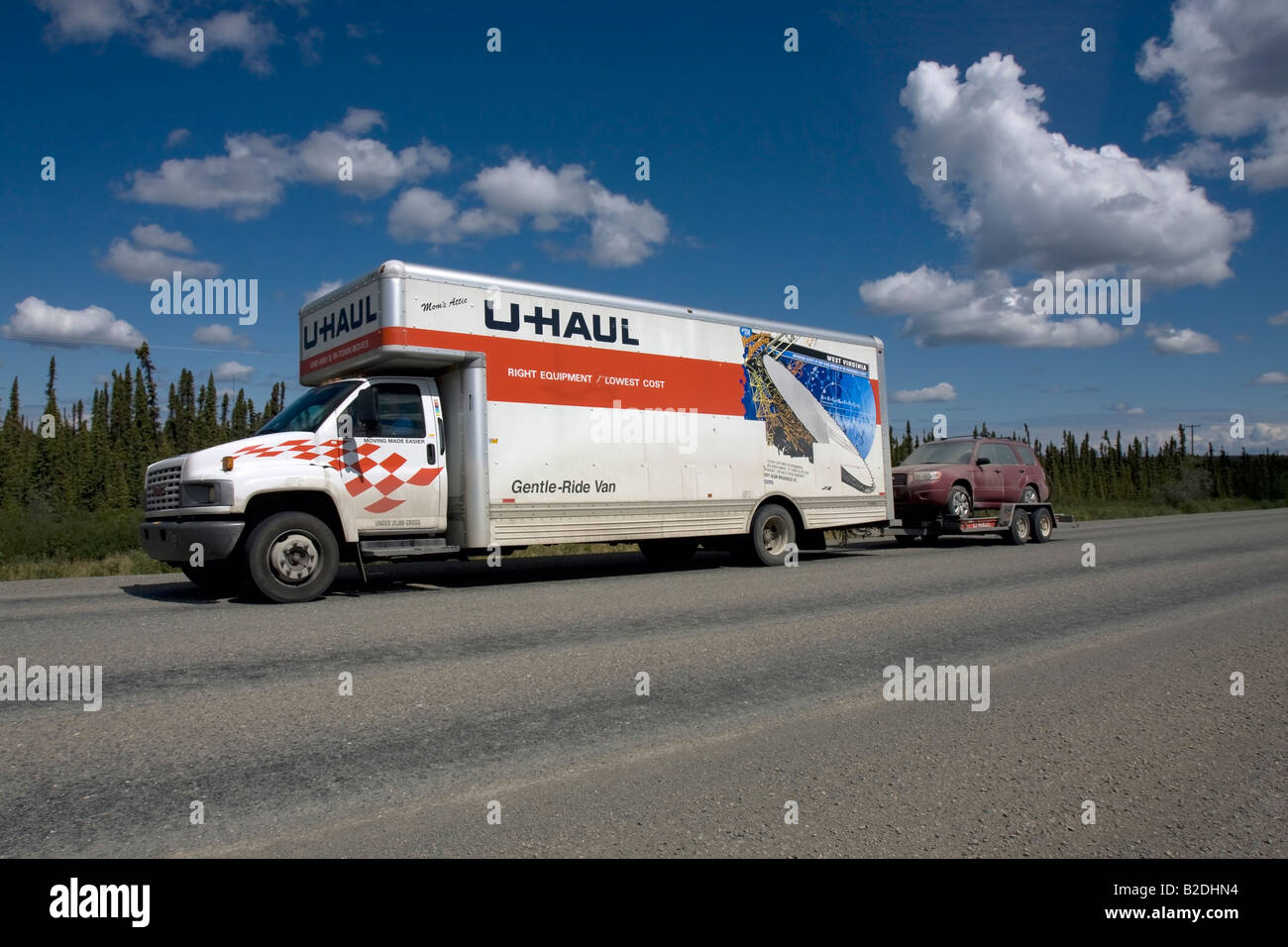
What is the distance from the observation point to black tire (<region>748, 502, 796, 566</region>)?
13.5 m

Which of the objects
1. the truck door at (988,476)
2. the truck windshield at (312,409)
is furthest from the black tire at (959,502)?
the truck windshield at (312,409)

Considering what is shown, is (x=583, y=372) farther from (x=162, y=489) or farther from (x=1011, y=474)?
(x=1011, y=474)

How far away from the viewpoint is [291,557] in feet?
30.5

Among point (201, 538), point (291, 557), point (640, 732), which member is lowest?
point (640, 732)

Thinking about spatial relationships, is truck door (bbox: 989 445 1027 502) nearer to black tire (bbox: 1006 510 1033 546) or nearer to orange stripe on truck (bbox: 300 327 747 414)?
black tire (bbox: 1006 510 1033 546)

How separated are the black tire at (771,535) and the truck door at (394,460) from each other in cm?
A: 507

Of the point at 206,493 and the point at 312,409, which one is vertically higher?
the point at 312,409

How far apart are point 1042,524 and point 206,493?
16.7 meters

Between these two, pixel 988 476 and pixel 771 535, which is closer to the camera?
pixel 771 535


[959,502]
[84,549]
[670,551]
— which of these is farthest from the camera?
[84,549]

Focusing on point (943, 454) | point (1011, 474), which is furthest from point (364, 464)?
point (1011, 474)
